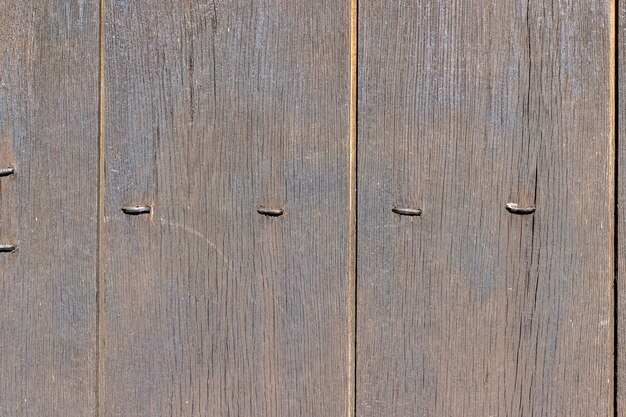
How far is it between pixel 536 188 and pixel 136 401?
0.55 m

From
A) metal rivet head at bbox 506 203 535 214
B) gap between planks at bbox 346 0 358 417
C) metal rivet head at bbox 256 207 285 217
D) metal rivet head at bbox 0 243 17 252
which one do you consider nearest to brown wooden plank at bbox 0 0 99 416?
metal rivet head at bbox 0 243 17 252

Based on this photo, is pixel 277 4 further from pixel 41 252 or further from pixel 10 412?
pixel 10 412

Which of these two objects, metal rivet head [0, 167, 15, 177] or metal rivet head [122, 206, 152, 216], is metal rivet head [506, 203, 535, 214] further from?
metal rivet head [0, 167, 15, 177]

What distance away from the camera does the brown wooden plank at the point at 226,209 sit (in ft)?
2.73

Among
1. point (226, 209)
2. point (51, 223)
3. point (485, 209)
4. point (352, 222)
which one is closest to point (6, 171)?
point (51, 223)

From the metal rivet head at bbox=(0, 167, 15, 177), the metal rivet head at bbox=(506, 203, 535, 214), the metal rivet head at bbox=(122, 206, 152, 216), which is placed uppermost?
the metal rivet head at bbox=(0, 167, 15, 177)

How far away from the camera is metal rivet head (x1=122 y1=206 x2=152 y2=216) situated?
84cm

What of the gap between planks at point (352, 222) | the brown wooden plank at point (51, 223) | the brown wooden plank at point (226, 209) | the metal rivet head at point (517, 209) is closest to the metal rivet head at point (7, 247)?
the brown wooden plank at point (51, 223)

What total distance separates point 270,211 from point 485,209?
0.25m

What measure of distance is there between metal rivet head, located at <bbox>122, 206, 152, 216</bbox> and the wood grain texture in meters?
0.26

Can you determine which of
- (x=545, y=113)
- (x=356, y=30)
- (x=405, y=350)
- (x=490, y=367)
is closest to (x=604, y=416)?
(x=490, y=367)

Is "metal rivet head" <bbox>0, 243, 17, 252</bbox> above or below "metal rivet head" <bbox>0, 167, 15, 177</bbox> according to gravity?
below

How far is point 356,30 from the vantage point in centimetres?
83

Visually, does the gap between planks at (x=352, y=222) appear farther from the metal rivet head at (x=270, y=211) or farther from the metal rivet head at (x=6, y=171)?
the metal rivet head at (x=6, y=171)
